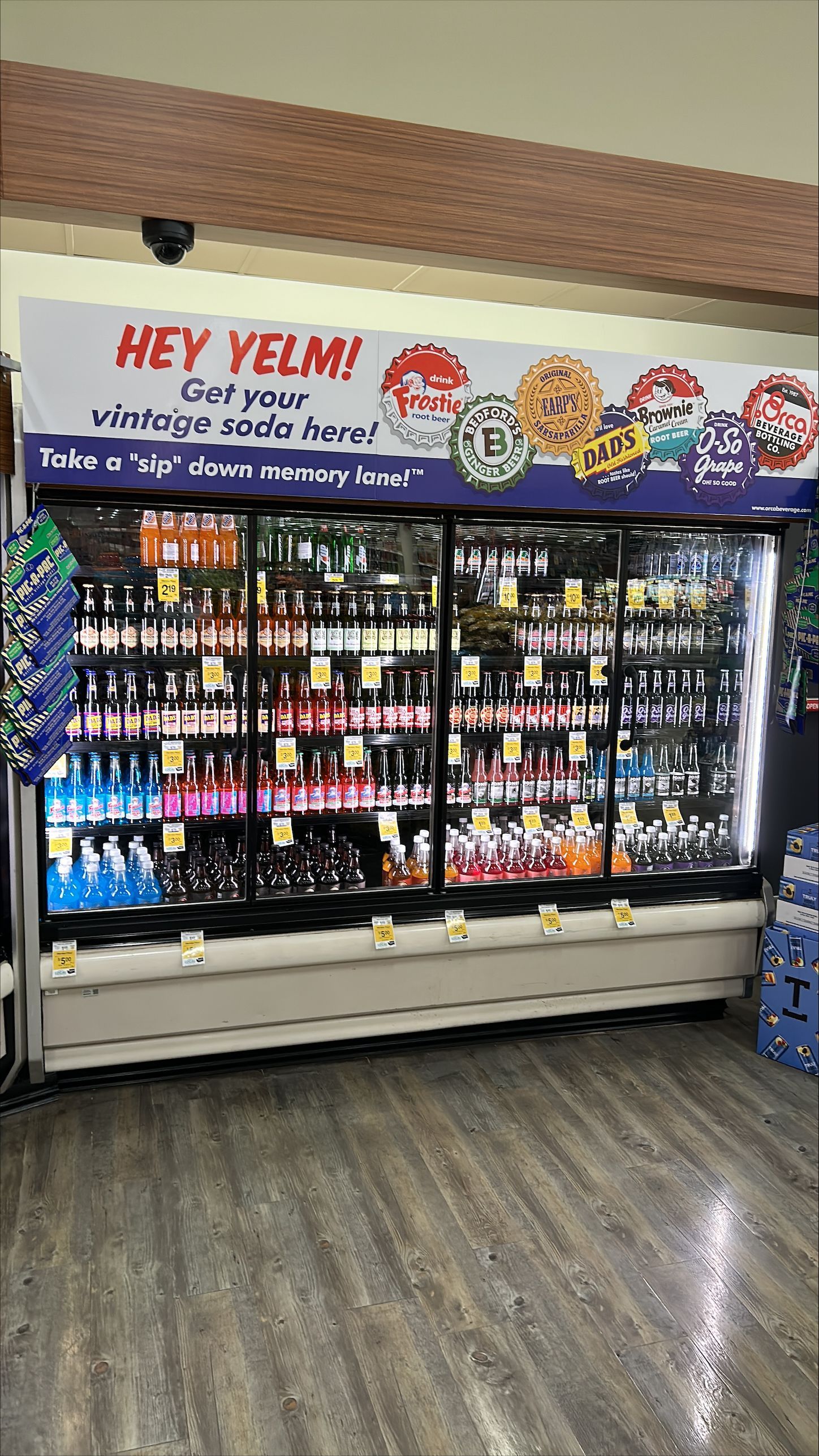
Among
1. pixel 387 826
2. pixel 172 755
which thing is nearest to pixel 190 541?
pixel 172 755

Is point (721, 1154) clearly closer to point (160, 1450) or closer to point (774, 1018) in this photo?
point (774, 1018)

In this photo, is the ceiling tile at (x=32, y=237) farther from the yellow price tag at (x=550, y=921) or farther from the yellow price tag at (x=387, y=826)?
the yellow price tag at (x=550, y=921)

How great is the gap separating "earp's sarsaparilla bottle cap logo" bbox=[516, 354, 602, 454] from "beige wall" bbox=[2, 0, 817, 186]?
2.91 meters

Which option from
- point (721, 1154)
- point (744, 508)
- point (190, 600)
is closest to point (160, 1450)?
point (721, 1154)

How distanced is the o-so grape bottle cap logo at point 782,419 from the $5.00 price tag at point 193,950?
310 centimetres

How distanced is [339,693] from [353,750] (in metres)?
0.30

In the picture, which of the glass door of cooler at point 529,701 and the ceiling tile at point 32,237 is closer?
the glass door of cooler at point 529,701

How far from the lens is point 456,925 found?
422 centimetres

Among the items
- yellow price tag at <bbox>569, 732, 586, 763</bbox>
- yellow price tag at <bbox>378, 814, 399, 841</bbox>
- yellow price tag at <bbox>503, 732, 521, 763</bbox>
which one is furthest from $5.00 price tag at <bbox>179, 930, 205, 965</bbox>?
yellow price tag at <bbox>569, 732, 586, 763</bbox>

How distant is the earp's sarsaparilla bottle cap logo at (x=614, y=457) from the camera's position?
405cm

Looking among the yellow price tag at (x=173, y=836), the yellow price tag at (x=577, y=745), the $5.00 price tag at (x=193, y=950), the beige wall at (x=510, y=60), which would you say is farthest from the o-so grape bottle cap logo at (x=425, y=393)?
the beige wall at (x=510, y=60)

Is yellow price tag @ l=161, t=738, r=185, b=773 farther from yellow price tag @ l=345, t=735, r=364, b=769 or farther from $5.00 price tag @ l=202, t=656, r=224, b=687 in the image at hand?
yellow price tag @ l=345, t=735, r=364, b=769

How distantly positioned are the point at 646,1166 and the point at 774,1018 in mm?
1153

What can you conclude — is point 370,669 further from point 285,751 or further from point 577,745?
point 577,745
